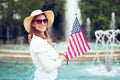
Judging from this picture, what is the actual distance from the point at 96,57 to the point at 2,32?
68.0 feet

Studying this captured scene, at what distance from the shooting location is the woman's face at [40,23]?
4422 mm

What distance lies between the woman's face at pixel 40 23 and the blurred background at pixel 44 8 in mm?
27294

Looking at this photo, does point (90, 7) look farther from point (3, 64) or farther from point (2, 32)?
point (3, 64)

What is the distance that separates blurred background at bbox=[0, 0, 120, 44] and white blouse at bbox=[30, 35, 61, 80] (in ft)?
89.8

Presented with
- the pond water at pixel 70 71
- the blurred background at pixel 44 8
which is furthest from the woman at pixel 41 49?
the blurred background at pixel 44 8

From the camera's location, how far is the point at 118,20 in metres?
32.2

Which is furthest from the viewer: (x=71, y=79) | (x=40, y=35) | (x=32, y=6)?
(x=32, y=6)

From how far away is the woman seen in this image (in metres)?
4.32

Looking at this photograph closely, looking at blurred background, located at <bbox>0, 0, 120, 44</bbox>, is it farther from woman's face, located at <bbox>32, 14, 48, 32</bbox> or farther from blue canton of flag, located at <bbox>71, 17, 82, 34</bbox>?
woman's face, located at <bbox>32, 14, 48, 32</bbox>

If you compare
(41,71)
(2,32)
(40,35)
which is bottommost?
(2,32)

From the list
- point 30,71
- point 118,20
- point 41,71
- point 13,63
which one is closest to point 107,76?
point 30,71

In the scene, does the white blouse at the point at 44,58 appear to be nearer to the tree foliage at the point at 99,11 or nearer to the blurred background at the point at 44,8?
the blurred background at the point at 44,8

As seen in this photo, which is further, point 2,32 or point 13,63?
point 2,32

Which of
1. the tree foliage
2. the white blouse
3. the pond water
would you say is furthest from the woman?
the tree foliage
